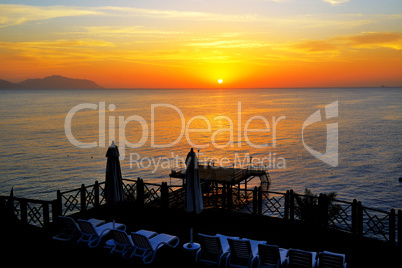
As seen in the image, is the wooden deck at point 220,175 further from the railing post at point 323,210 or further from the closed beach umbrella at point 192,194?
the closed beach umbrella at point 192,194

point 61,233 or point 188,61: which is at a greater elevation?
point 188,61

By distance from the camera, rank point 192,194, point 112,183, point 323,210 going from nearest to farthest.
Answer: point 192,194 < point 112,183 < point 323,210

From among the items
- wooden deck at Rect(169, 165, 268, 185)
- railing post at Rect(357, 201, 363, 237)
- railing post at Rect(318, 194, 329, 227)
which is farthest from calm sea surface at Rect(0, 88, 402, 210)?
railing post at Rect(357, 201, 363, 237)

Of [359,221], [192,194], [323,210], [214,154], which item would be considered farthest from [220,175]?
[214,154]

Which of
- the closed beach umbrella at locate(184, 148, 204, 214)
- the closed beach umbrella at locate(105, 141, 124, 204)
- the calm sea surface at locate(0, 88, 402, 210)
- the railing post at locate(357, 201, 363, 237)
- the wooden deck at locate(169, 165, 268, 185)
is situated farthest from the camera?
the calm sea surface at locate(0, 88, 402, 210)

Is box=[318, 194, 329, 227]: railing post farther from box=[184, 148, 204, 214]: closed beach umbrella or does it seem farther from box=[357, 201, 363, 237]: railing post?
box=[184, 148, 204, 214]: closed beach umbrella

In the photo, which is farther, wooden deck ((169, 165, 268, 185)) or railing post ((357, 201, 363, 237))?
wooden deck ((169, 165, 268, 185))

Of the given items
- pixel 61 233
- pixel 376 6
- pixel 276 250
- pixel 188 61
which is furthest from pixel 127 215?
pixel 188 61

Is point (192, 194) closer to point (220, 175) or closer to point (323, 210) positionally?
point (323, 210)

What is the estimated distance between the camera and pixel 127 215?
43.3 feet

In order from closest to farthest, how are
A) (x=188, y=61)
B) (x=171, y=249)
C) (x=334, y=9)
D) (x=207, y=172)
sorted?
1. (x=171, y=249)
2. (x=207, y=172)
3. (x=334, y=9)
4. (x=188, y=61)

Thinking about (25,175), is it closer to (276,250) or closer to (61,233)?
(61,233)

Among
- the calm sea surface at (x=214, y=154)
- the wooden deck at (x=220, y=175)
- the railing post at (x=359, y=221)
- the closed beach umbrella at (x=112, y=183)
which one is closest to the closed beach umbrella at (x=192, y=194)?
the closed beach umbrella at (x=112, y=183)

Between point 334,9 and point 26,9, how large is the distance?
3607 centimetres
